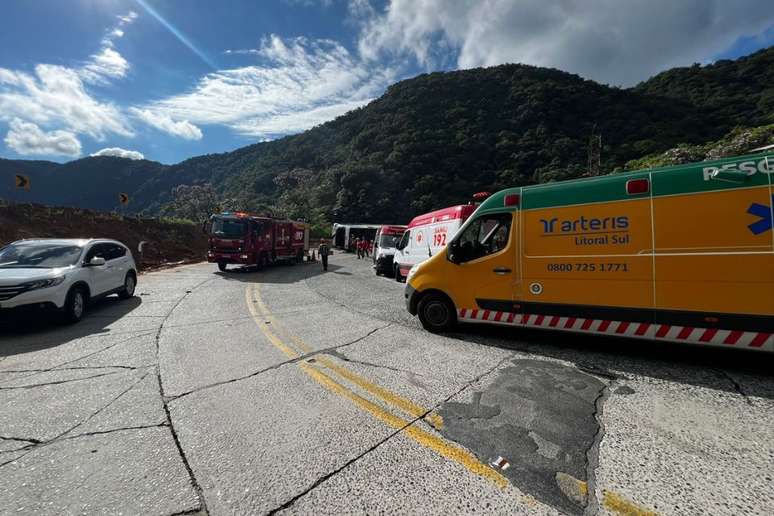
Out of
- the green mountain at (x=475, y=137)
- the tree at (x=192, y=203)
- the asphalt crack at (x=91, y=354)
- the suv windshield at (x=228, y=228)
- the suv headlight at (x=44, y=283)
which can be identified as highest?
the green mountain at (x=475, y=137)

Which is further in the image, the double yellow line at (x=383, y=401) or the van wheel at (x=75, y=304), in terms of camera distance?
the van wheel at (x=75, y=304)

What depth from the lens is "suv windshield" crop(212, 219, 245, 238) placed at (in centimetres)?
1503

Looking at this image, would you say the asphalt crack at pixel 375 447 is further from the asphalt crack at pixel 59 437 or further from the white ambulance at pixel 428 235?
the white ambulance at pixel 428 235

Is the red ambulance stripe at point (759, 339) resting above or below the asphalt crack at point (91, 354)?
above

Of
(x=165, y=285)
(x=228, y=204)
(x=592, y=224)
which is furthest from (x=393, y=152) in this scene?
(x=592, y=224)

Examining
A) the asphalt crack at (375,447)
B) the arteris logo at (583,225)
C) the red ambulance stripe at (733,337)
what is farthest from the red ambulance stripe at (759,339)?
the asphalt crack at (375,447)

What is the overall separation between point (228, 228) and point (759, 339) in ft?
53.0

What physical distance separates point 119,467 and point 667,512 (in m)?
3.53

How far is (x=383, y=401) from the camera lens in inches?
130

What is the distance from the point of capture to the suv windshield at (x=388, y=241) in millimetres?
16719

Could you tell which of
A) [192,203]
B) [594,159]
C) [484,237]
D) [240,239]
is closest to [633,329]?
[484,237]

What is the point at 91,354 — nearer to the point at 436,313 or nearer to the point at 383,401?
the point at 383,401

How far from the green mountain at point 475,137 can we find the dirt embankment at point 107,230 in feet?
131

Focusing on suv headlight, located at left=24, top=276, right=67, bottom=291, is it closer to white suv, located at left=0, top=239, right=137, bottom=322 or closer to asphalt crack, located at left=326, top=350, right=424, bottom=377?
white suv, located at left=0, top=239, right=137, bottom=322
